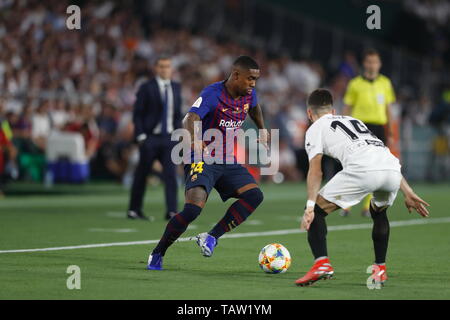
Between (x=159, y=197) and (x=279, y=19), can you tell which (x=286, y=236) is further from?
(x=279, y=19)

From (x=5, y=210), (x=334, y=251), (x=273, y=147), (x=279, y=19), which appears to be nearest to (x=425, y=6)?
(x=279, y=19)

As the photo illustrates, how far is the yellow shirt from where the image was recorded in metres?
16.0

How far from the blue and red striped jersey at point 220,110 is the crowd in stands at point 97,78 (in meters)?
11.9

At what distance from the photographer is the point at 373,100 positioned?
15992 millimetres

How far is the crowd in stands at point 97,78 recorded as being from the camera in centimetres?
2323

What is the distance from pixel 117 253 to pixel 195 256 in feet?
2.94

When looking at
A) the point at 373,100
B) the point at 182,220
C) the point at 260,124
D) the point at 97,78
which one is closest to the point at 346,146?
the point at 182,220

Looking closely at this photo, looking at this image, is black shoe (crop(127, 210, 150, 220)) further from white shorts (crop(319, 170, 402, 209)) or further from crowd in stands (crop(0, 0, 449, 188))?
white shorts (crop(319, 170, 402, 209))

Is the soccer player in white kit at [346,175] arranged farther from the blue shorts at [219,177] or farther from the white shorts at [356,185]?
the blue shorts at [219,177]

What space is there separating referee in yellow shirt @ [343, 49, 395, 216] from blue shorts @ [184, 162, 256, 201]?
247 inches

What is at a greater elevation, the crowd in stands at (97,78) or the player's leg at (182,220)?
the crowd in stands at (97,78)

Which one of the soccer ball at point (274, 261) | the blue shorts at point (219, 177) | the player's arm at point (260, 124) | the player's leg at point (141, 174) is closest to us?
the soccer ball at point (274, 261)

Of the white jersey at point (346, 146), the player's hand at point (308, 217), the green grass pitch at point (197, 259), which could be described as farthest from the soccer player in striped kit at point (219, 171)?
the player's hand at point (308, 217)

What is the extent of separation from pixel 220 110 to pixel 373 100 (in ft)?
21.6
